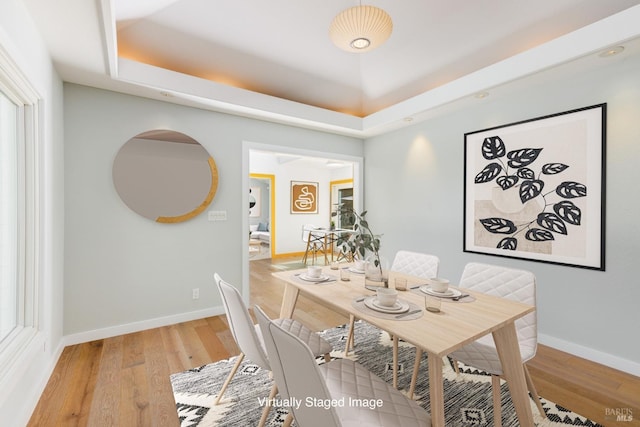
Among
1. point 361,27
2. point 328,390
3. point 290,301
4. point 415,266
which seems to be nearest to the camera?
point 328,390

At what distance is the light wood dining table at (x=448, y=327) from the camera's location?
104cm

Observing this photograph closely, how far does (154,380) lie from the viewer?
1926 millimetres

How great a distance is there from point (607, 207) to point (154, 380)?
353cm

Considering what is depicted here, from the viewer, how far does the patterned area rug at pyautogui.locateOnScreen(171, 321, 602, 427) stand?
1567 millimetres

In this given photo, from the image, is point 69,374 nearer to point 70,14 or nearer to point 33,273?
point 33,273

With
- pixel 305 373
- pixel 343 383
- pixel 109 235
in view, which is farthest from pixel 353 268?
pixel 109 235

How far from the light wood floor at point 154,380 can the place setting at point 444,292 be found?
37.2 inches

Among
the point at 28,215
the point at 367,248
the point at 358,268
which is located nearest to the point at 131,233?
the point at 28,215

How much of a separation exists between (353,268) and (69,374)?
85.6 inches

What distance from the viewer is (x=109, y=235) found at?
2.59 meters

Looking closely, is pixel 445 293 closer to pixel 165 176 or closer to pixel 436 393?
pixel 436 393

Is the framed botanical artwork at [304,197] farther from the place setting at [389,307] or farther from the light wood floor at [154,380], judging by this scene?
the place setting at [389,307]

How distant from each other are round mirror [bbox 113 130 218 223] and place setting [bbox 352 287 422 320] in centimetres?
224

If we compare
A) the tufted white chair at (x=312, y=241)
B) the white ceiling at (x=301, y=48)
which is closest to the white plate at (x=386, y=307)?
the white ceiling at (x=301, y=48)
